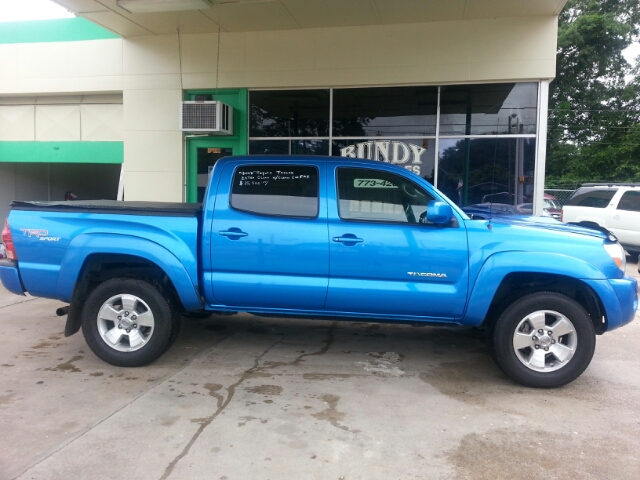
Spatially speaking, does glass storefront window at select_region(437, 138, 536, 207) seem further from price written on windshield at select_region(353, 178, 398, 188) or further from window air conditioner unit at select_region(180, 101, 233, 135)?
price written on windshield at select_region(353, 178, 398, 188)

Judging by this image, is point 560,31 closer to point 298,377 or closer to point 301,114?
point 301,114

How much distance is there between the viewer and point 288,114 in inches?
403

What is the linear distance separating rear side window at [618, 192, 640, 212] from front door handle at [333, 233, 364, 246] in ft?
35.3

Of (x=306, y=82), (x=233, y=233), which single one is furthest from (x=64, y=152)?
(x=233, y=233)

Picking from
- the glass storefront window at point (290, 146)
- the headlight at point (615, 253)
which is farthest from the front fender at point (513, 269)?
the glass storefront window at point (290, 146)

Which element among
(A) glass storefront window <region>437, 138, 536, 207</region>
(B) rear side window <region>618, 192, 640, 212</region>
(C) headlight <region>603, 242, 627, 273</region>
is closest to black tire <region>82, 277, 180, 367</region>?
(C) headlight <region>603, 242, 627, 273</region>

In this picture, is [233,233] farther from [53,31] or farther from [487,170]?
[53,31]

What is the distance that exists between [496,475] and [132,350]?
3438 mm

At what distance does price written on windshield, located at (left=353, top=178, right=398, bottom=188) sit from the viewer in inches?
198

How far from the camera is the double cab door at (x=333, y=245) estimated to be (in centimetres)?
478

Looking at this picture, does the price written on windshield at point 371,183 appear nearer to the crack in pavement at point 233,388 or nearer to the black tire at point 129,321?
the crack in pavement at point 233,388

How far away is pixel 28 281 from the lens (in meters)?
5.18

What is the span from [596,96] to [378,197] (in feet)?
105

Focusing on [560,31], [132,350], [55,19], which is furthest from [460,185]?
[560,31]
